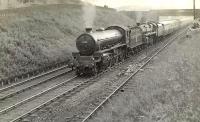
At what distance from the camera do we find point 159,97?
1569 centimetres

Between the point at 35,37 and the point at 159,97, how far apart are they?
48.4ft

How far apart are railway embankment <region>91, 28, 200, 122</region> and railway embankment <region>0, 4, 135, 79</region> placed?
7.73 metres

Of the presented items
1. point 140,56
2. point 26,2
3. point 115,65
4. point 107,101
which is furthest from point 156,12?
point 107,101

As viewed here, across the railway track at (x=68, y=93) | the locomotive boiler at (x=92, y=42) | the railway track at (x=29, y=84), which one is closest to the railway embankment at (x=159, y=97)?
the railway track at (x=68, y=93)

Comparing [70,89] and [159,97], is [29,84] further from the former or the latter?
Answer: [159,97]

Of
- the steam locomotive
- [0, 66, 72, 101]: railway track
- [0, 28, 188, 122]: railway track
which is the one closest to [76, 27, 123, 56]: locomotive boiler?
the steam locomotive

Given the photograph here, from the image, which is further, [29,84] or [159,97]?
[29,84]

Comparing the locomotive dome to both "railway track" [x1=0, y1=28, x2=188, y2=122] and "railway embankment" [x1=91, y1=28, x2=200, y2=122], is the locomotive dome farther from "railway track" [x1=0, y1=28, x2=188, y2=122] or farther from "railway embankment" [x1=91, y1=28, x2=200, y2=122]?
"railway embankment" [x1=91, y1=28, x2=200, y2=122]

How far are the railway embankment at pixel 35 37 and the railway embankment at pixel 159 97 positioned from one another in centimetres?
773

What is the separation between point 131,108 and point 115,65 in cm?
1064

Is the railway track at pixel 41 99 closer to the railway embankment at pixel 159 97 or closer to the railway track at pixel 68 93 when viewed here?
the railway track at pixel 68 93

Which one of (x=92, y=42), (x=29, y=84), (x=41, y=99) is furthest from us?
(x=92, y=42)

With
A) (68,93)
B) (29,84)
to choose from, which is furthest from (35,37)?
(68,93)

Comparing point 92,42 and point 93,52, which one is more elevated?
point 92,42
